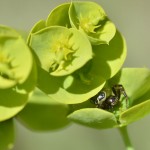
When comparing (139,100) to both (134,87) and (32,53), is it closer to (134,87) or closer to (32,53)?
(134,87)

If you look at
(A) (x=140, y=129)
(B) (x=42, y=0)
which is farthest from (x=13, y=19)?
(A) (x=140, y=129)

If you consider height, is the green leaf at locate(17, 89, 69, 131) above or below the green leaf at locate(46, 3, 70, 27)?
below

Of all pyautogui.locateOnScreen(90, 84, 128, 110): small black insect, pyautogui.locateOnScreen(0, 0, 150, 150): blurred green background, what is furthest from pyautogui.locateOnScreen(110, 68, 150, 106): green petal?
pyautogui.locateOnScreen(0, 0, 150, 150): blurred green background

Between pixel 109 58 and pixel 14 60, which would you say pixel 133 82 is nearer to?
pixel 109 58

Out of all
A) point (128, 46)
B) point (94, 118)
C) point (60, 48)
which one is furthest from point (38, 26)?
point (128, 46)

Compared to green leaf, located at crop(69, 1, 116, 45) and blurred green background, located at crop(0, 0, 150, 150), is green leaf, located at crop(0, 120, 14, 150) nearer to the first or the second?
green leaf, located at crop(69, 1, 116, 45)
